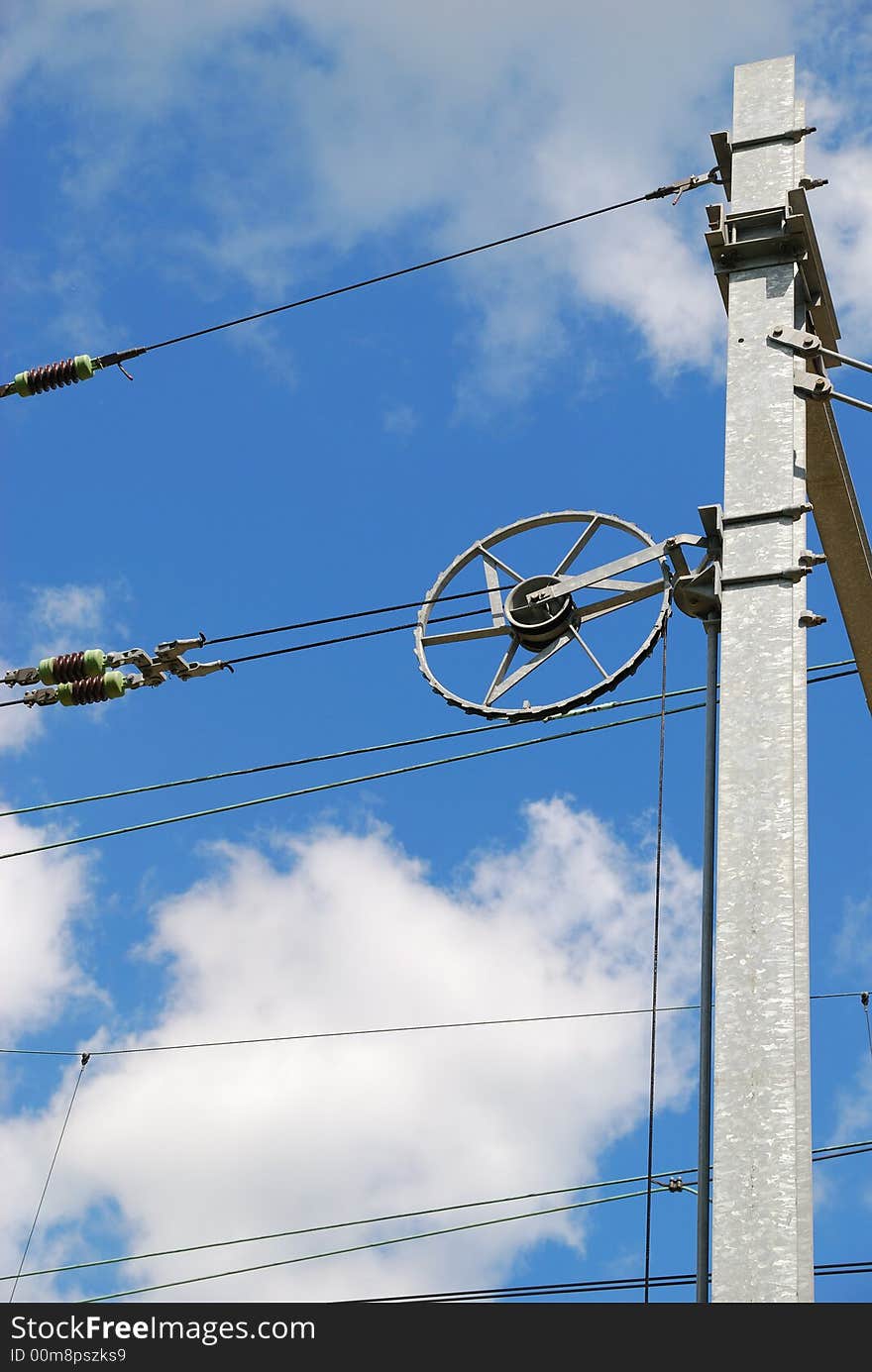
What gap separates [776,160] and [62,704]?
678cm

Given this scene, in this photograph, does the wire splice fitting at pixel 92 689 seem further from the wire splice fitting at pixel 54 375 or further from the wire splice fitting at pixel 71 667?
the wire splice fitting at pixel 54 375

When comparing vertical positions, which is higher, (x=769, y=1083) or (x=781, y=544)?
(x=781, y=544)

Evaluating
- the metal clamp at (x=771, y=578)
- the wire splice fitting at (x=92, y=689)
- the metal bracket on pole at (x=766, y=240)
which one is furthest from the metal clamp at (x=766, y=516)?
the wire splice fitting at (x=92, y=689)

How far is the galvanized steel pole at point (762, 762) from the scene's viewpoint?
787 centimetres

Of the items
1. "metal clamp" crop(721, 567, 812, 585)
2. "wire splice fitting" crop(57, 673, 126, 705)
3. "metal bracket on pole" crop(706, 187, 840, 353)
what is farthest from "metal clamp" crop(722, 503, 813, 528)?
"wire splice fitting" crop(57, 673, 126, 705)

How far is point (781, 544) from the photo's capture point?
9547 mm

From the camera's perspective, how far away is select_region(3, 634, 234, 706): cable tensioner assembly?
1348 cm

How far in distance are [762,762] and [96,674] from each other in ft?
20.6

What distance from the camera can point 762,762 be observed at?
29.5 ft

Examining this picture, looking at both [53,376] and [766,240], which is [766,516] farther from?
[53,376]

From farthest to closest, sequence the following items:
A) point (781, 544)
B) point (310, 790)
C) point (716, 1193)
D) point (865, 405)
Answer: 1. point (310, 790)
2. point (865, 405)
3. point (781, 544)
4. point (716, 1193)

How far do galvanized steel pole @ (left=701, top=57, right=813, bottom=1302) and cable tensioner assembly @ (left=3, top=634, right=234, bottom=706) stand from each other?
5.56m
